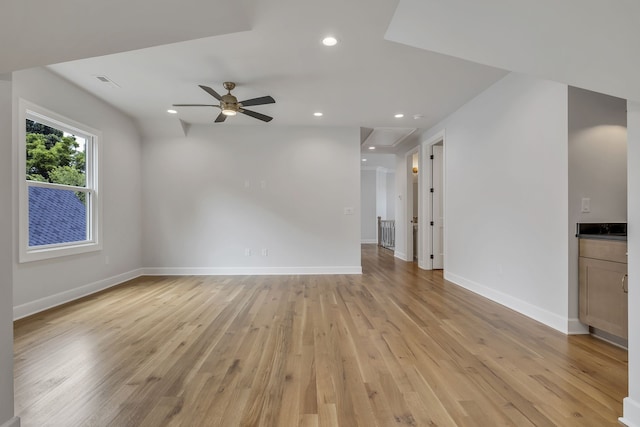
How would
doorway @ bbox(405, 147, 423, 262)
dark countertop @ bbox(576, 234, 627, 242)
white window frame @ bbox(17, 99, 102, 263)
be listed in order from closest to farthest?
dark countertop @ bbox(576, 234, 627, 242), white window frame @ bbox(17, 99, 102, 263), doorway @ bbox(405, 147, 423, 262)

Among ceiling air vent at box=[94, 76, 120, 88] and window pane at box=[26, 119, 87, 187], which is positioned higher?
ceiling air vent at box=[94, 76, 120, 88]

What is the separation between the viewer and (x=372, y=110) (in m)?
4.73

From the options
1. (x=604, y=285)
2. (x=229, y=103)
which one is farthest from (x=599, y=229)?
(x=229, y=103)

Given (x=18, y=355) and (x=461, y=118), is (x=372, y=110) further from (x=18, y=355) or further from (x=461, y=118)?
(x=18, y=355)

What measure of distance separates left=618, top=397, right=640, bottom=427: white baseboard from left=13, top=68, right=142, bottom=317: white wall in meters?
4.85

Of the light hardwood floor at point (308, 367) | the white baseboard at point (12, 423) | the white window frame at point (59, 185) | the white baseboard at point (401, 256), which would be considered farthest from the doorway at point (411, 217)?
the white baseboard at point (12, 423)

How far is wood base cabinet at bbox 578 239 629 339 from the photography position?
7.72 feet

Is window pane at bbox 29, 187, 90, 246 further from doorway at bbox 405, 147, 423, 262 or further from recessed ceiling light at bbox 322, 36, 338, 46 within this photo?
doorway at bbox 405, 147, 423, 262

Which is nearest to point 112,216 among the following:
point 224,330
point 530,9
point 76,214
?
point 76,214

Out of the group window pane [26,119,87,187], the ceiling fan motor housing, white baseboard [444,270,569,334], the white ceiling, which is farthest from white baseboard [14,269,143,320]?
white baseboard [444,270,569,334]

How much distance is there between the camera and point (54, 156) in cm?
375

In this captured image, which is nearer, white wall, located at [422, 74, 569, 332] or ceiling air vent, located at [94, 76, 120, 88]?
white wall, located at [422, 74, 569, 332]

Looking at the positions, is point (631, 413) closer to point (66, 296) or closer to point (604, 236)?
point (604, 236)

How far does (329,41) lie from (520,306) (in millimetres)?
3358
